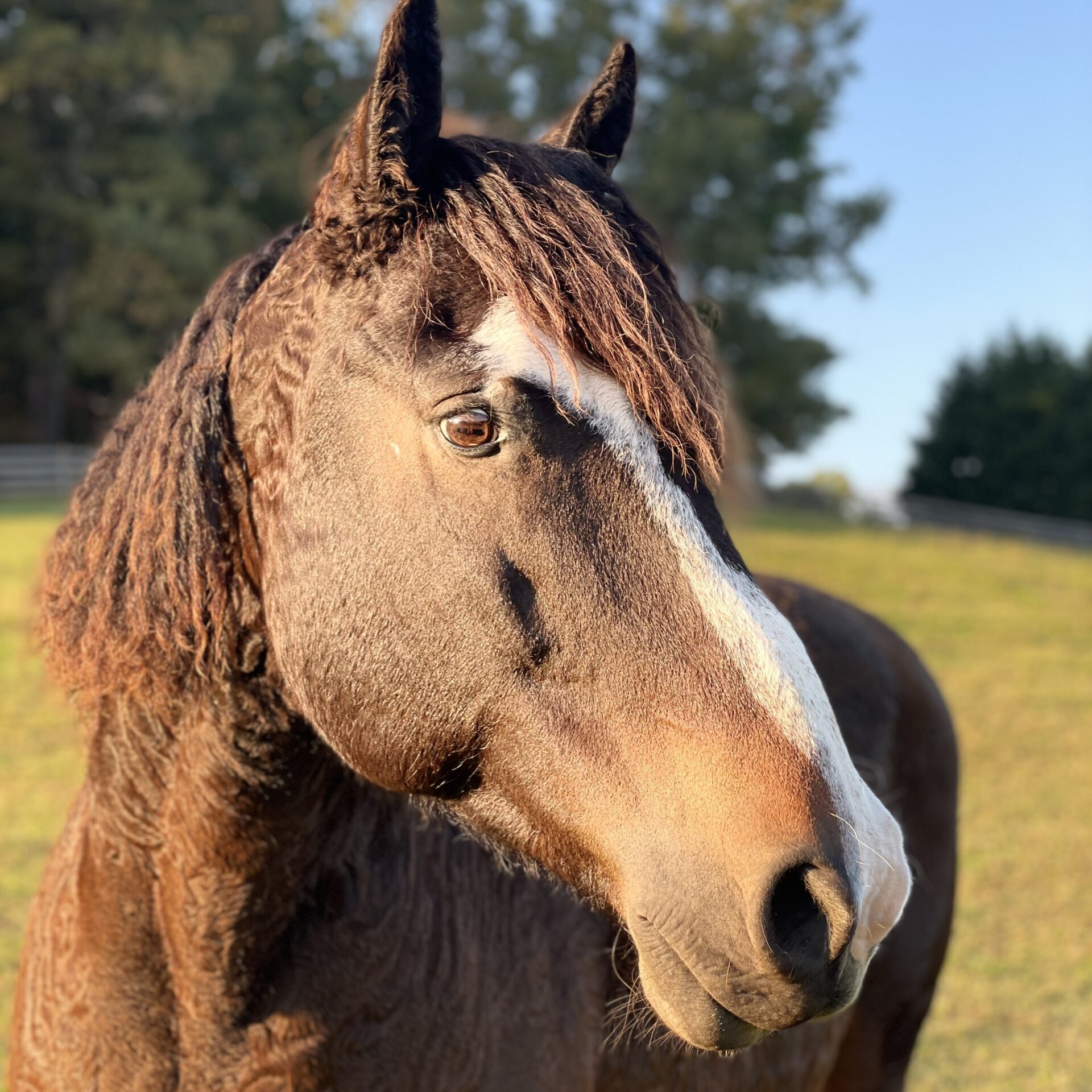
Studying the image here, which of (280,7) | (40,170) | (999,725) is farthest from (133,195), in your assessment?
(999,725)

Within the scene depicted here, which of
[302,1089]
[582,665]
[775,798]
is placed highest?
[582,665]

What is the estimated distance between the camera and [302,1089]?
72.4 inches

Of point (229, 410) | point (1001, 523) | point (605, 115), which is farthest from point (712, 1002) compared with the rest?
point (1001, 523)

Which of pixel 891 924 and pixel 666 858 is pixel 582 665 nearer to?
pixel 666 858

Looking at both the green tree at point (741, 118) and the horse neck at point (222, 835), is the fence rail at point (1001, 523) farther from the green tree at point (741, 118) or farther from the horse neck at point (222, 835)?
the horse neck at point (222, 835)

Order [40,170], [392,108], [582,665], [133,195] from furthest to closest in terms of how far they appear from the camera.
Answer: [40,170] < [133,195] < [392,108] < [582,665]

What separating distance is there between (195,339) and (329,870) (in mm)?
1003

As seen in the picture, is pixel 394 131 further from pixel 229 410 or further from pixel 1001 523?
pixel 1001 523

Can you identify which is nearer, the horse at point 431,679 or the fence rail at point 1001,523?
the horse at point 431,679

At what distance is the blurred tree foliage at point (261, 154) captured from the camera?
28875 mm

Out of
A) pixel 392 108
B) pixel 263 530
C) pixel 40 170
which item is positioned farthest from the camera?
pixel 40 170

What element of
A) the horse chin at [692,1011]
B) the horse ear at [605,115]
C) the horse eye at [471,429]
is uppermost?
the horse ear at [605,115]

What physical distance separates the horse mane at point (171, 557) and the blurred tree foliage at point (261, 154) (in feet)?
79.4

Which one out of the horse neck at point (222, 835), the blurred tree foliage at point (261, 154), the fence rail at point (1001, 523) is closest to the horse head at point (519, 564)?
the horse neck at point (222, 835)
